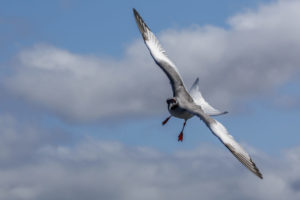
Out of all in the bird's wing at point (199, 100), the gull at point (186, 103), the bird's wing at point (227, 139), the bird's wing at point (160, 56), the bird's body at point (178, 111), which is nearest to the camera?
the bird's wing at point (227, 139)

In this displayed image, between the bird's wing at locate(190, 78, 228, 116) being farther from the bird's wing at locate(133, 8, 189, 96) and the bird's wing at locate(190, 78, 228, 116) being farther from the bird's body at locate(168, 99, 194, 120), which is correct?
the bird's body at locate(168, 99, 194, 120)

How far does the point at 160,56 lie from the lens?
126ft

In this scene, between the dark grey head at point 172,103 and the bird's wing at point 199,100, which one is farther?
the bird's wing at point 199,100

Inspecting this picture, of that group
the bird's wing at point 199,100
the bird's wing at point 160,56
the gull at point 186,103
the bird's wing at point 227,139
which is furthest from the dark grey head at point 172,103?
the bird's wing at point 160,56

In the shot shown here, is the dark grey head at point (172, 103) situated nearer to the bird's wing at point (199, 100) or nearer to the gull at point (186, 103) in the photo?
the gull at point (186, 103)

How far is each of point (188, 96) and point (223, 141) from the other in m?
6.52

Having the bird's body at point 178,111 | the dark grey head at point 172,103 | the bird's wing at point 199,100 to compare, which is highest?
the bird's wing at point 199,100

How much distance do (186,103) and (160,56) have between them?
20.9 ft

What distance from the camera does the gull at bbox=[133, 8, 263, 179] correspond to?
28.2 meters

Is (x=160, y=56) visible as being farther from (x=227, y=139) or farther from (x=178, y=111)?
(x=227, y=139)

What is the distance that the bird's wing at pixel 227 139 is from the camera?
1078 inches

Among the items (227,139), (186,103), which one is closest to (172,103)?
(186,103)

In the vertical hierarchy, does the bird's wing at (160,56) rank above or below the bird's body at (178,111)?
above

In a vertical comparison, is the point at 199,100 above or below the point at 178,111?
above
